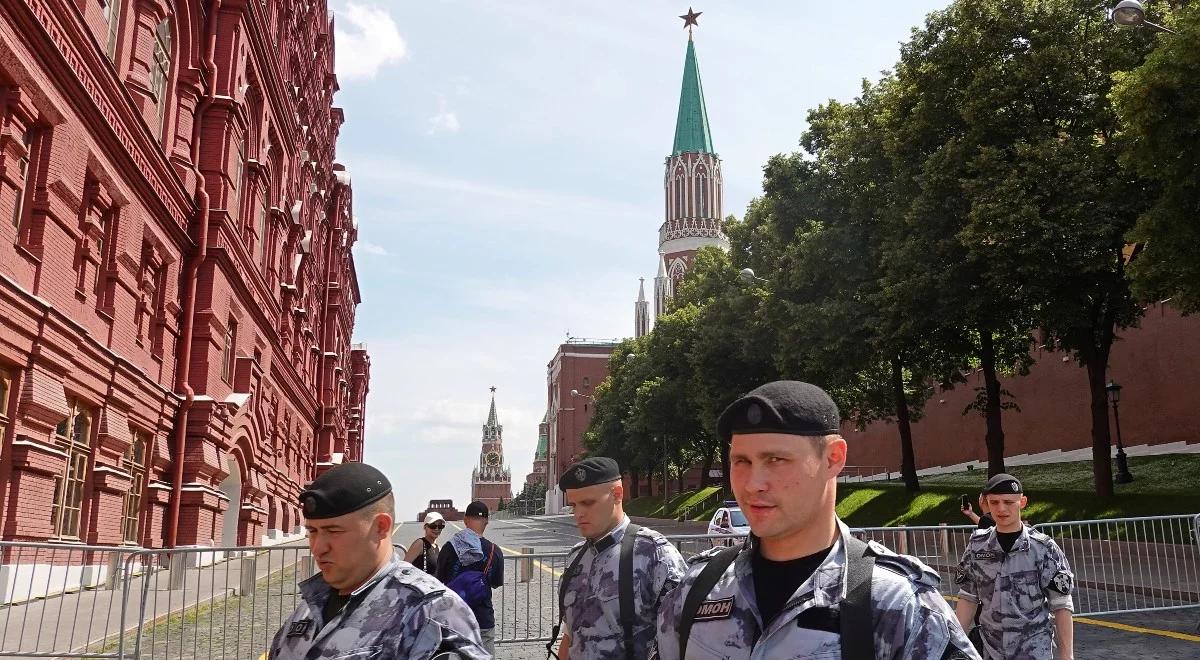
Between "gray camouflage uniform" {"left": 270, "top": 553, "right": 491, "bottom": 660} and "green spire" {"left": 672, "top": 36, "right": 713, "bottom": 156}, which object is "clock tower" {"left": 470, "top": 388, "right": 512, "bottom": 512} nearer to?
"green spire" {"left": 672, "top": 36, "right": 713, "bottom": 156}

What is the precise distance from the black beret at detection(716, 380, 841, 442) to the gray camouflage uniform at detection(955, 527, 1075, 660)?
4003 millimetres

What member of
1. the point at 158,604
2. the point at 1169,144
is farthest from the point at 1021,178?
the point at 158,604

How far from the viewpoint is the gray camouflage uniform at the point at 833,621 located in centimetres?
246

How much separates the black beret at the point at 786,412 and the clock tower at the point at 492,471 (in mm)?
187376

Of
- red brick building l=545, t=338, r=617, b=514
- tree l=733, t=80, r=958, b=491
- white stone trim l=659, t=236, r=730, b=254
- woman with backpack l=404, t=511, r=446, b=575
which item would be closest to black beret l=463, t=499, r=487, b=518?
woman with backpack l=404, t=511, r=446, b=575

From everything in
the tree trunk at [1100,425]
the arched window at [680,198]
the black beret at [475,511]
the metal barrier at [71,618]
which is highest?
the arched window at [680,198]

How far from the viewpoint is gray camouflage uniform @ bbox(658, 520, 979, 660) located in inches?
96.9

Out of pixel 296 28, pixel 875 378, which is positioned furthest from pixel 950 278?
pixel 296 28

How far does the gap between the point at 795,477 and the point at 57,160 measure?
1490 centimetres

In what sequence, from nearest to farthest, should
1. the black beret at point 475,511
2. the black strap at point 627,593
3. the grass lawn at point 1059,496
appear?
the black strap at point 627,593, the black beret at point 475,511, the grass lawn at point 1059,496

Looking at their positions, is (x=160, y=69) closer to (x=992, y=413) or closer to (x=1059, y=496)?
(x=992, y=413)

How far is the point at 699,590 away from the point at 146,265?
19117 mm

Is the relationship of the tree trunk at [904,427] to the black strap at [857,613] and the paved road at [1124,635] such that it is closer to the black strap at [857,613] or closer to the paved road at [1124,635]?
the paved road at [1124,635]

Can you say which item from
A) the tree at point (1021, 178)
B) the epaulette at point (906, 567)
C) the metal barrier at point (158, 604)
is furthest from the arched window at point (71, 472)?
the tree at point (1021, 178)
